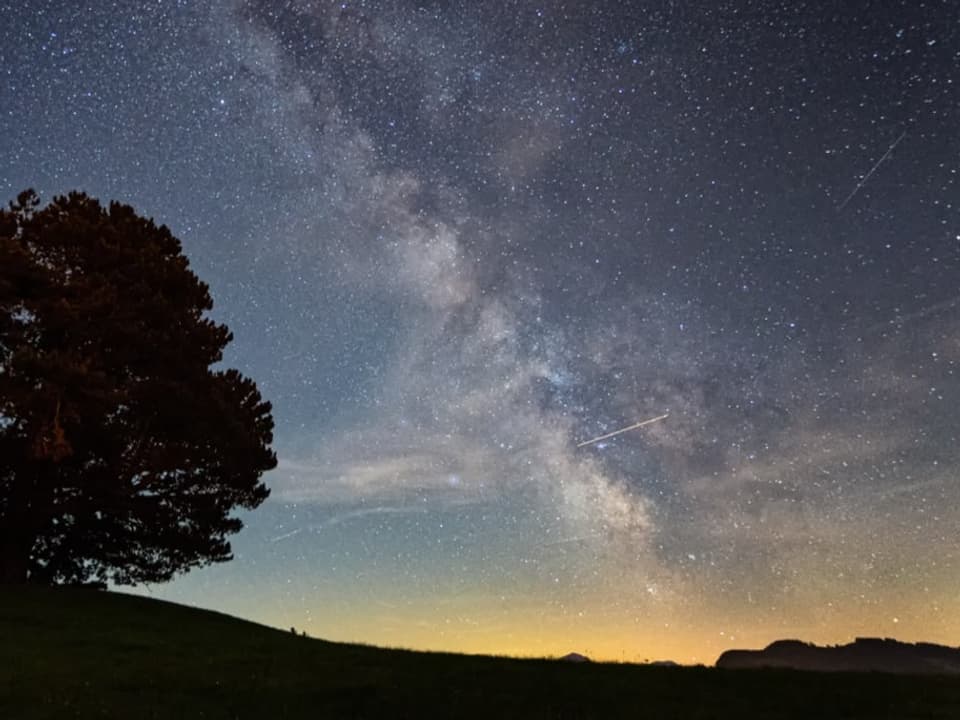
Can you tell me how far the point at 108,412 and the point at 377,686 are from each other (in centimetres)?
1605

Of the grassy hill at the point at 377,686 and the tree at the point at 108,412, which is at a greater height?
the tree at the point at 108,412

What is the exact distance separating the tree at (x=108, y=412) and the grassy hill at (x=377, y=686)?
299 inches

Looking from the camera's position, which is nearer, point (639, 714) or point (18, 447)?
point (639, 714)

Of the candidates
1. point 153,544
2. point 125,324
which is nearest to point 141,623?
point 153,544

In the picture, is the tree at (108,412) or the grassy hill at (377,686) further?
the tree at (108,412)

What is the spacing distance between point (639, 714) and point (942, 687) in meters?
6.62

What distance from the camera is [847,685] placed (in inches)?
590

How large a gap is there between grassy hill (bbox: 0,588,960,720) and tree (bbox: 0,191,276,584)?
Result: 7.60 meters

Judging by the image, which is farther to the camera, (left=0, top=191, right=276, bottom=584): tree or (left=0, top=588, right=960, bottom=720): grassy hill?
(left=0, top=191, right=276, bottom=584): tree

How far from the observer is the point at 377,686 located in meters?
14.4

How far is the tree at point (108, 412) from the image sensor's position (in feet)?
83.3

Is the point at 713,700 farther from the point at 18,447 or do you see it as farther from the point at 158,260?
the point at 158,260

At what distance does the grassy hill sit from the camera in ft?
42.7

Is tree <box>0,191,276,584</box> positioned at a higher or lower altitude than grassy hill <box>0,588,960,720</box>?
higher
